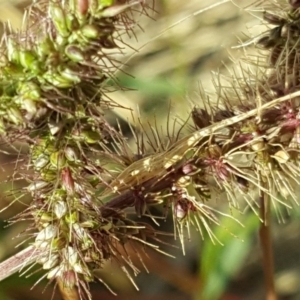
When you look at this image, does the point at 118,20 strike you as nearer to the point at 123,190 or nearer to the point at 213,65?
the point at 123,190

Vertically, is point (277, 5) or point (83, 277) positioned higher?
point (277, 5)

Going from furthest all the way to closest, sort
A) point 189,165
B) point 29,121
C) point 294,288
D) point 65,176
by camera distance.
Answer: point 294,288
point 189,165
point 65,176
point 29,121

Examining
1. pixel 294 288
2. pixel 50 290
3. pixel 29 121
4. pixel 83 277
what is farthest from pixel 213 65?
pixel 29 121

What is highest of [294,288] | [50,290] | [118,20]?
[118,20]

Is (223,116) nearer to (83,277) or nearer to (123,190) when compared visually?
(123,190)

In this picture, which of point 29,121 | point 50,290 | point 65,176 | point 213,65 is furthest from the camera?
point 213,65

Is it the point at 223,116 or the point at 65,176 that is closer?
the point at 65,176
